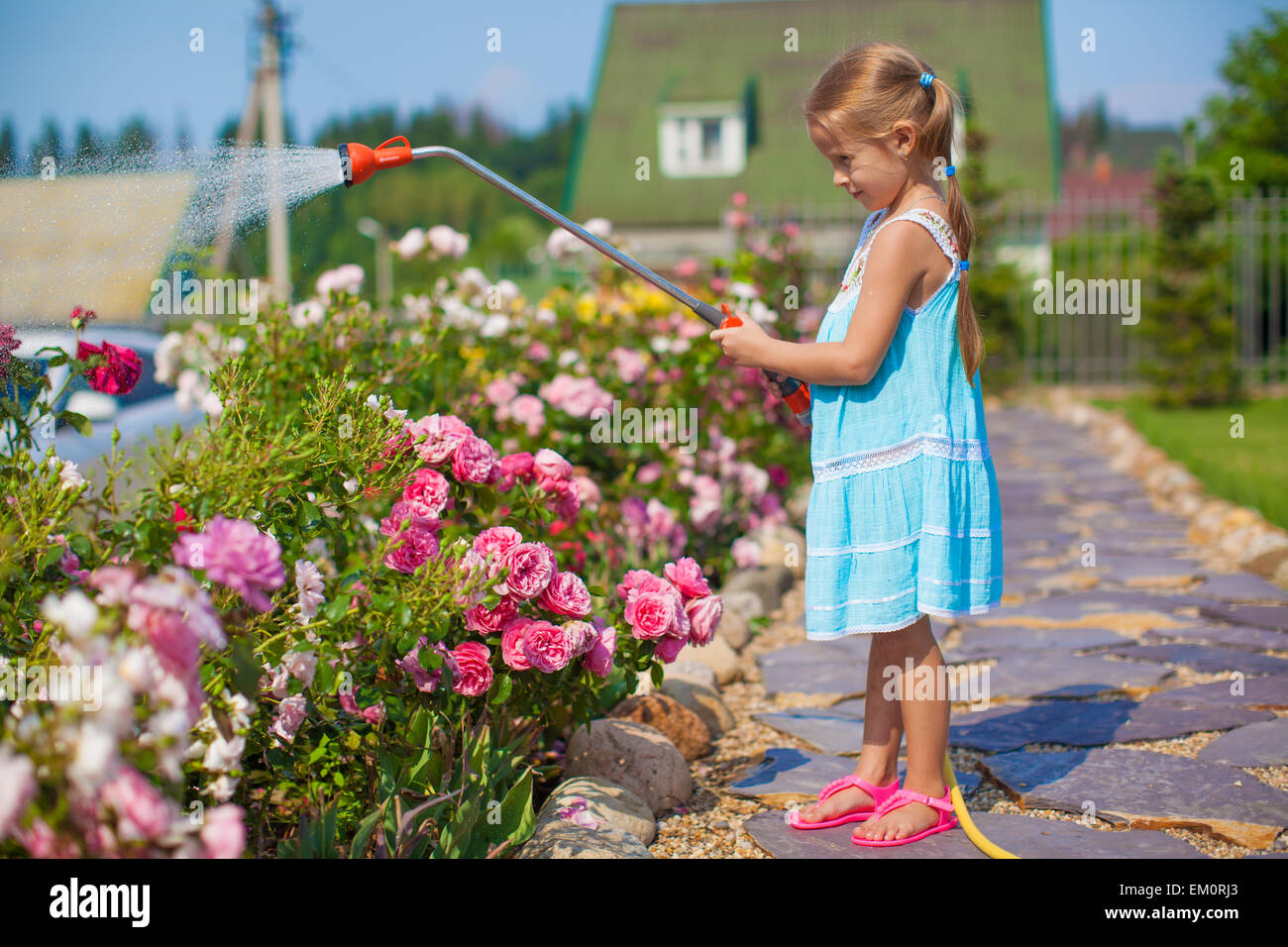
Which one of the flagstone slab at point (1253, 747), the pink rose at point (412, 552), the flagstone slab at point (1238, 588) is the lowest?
the flagstone slab at point (1253, 747)

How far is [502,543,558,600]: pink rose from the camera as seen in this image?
1838mm

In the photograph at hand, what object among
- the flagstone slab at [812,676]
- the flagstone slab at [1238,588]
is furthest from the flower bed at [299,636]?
the flagstone slab at [1238,588]

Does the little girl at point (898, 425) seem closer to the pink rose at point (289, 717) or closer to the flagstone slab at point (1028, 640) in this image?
the pink rose at point (289, 717)

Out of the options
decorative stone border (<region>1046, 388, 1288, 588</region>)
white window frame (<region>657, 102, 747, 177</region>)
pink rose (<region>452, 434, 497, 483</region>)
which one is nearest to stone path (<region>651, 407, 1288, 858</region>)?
decorative stone border (<region>1046, 388, 1288, 588</region>)

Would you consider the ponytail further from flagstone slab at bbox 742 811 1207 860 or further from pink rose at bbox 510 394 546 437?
pink rose at bbox 510 394 546 437

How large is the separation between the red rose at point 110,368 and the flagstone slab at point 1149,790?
200cm

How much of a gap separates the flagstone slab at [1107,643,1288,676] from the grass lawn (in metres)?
1.71

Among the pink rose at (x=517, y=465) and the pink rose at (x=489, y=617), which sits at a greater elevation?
the pink rose at (x=517, y=465)

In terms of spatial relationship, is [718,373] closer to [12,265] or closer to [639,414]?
[639,414]

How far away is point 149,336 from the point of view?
584cm

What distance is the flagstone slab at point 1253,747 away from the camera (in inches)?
94.3

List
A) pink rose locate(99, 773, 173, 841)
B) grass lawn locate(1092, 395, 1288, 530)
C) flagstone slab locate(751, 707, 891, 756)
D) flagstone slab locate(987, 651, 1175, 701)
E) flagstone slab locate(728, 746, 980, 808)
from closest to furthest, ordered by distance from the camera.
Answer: pink rose locate(99, 773, 173, 841), flagstone slab locate(728, 746, 980, 808), flagstone slab locate(751, 707, 891, 756), flagstone slab locate(987, 651, 1175, 701), grass lawn locate(1092, 395, 1288, 530)
